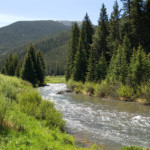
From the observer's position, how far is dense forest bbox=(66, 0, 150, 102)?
2594 cm

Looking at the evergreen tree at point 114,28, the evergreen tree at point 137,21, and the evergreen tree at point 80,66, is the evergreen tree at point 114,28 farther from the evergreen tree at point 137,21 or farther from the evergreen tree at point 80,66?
the evergreen tree at point 80,66

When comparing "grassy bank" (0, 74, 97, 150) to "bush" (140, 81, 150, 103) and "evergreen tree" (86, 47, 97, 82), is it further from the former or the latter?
"evergreen tree" (86, 47, 97, 82)

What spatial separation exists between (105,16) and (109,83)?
25044 mm

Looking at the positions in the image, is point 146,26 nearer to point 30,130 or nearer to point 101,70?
point 101,70

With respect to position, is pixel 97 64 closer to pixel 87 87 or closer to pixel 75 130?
pixel 87 87

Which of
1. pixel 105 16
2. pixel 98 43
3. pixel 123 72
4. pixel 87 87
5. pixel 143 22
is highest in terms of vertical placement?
pixel 105 16

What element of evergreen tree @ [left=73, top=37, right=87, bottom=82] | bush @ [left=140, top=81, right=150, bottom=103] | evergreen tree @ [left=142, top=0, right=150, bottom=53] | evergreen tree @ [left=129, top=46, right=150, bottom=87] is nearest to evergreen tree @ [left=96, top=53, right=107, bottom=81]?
evergreen tree @ [left=73, top=37, right=87, bottom=82]

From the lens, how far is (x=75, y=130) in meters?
12.2

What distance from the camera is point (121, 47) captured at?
3547 centimetres

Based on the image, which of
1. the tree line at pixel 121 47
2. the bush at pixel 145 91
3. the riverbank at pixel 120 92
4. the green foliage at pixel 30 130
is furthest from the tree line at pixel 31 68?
the green foliage at pixel 30 130

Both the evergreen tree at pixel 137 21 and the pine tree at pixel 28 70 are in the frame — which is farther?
the pine tree at pixel 28 70

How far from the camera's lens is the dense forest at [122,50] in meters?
25.9

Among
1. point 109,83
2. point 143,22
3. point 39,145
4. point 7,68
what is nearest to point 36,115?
point 39,145

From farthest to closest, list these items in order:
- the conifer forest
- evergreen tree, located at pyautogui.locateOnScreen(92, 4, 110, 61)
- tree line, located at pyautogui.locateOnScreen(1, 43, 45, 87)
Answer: tree line, located at pyautogui.locateOnScreen(1, 43, 45, 87) → evergreen tree, located at pyautogui.locateOnScreen(92, 4, 110, 61) → the conifer forest
